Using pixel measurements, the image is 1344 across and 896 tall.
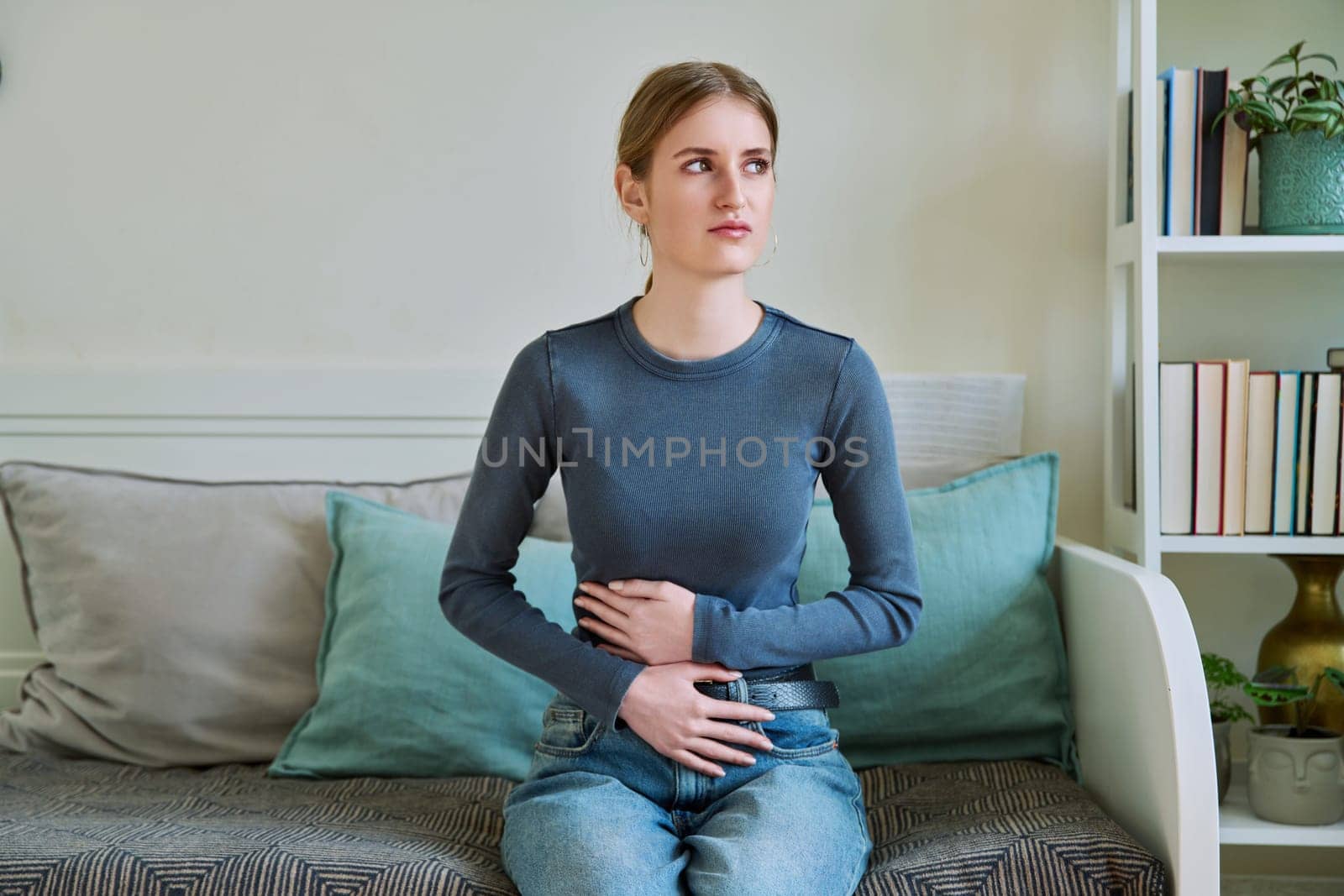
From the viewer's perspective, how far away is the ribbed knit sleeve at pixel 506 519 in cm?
117

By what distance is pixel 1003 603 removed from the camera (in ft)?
4.95

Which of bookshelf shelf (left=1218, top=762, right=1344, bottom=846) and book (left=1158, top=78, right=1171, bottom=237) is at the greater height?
book (left=1158, top=78, right=1171, bottom=237)

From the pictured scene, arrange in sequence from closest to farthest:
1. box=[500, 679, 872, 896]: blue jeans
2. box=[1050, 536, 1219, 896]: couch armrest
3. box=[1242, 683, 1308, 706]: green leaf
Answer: box=[500, 679, 872, 896]: blue jeans
box=[1050, 536, 1219, 896]: couch armrest
box=[1242, 683, 1308, 706]: green leaf

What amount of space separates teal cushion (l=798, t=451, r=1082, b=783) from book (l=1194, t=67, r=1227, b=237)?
1.72 feet

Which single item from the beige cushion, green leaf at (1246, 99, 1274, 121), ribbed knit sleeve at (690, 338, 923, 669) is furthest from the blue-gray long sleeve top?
green leaf at (1246, 99, 1274, 121)

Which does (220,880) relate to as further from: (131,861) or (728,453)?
(728,453)

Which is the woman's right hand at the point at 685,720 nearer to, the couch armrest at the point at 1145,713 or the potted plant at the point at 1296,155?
the couch armrest at the point at 1145,713

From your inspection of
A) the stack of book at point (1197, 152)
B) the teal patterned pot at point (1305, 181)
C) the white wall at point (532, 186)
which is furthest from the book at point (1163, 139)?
the white wall at point (532, 186)

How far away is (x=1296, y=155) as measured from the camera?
1.56m

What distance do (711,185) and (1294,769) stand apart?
3.29 feet

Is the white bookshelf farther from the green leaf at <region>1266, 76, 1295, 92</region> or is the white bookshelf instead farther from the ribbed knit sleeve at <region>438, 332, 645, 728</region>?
the ribbed knit sleeve at <region>438, 332, 645, 728</region>

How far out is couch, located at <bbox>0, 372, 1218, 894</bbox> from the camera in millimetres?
1108

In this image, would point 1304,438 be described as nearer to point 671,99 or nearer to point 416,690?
point 671,99

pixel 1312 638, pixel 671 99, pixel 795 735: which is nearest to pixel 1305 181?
pixel 1312 638
